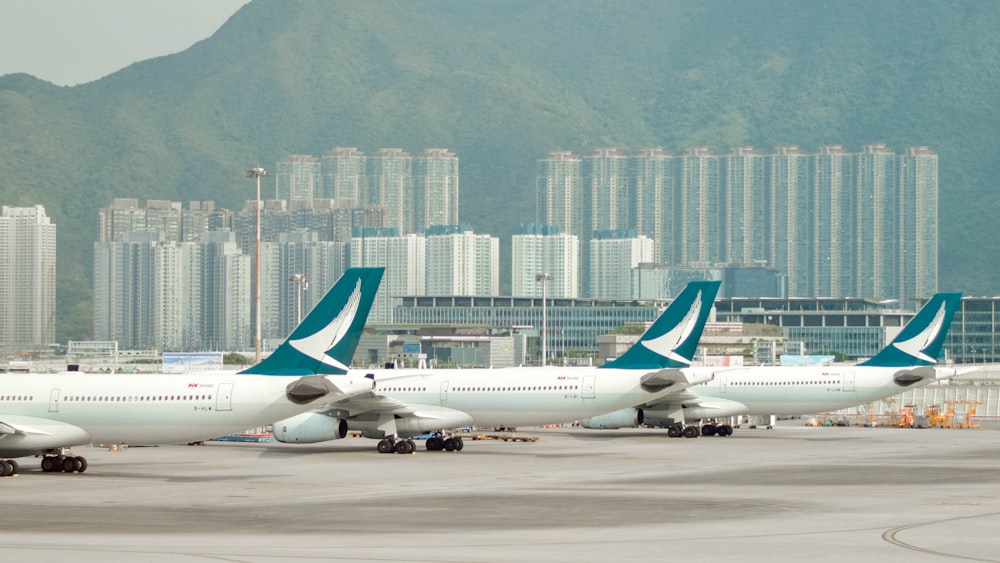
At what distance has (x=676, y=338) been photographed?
63750 millimetres

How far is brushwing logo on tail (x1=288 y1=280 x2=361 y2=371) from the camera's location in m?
48.0

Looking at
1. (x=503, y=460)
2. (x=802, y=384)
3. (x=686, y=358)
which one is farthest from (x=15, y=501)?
(x=802, y=384)

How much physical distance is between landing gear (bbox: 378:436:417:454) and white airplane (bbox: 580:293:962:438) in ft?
50.9

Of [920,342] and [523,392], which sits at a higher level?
[920,342]

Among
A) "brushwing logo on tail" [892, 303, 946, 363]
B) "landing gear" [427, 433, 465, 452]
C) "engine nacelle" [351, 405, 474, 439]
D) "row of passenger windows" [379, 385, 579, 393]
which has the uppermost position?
"brushwing logo on tail" [892, 303, 946, 363]

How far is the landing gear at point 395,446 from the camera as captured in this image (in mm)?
60344

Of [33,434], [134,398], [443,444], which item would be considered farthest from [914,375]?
[33,434]

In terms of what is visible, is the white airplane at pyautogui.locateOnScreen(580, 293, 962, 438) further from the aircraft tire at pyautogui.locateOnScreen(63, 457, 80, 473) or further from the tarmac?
the aircraft tire at pyautogui.locateOnScreen(63, 457, 80, 473)

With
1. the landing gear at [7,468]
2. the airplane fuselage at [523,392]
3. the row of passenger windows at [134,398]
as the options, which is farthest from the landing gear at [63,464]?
the airplane fuselage at [523,392]

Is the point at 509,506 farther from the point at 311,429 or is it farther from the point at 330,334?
the point at 311,429

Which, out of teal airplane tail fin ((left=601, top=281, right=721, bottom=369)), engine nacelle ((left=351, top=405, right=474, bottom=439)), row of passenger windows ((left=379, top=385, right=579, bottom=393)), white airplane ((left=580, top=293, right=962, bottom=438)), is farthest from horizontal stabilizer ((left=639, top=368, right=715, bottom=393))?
white airplane ((left=580, top=293, right=962, bottom=438))

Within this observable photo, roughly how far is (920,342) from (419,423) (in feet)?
88.7

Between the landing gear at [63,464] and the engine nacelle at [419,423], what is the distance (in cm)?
1328

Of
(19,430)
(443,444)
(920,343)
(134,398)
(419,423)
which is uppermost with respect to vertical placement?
(920,343)
